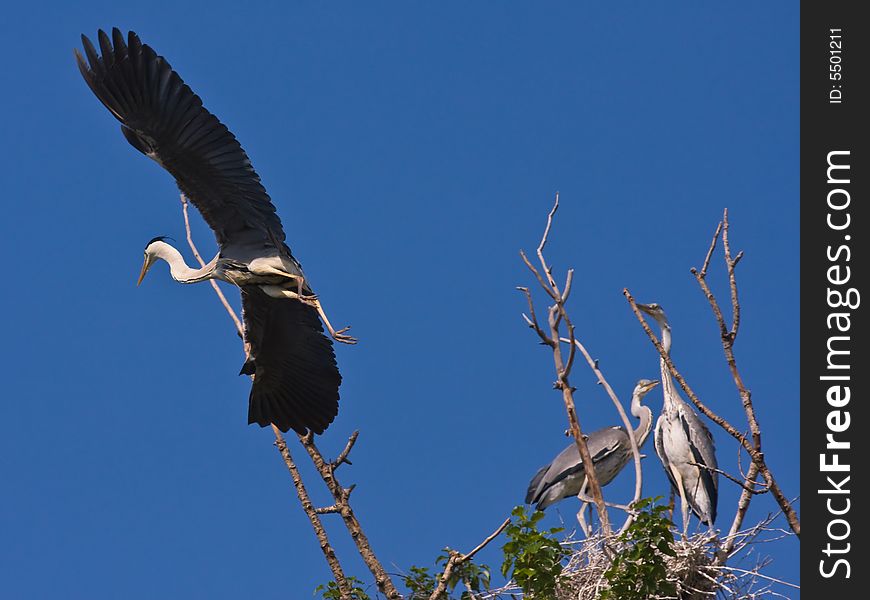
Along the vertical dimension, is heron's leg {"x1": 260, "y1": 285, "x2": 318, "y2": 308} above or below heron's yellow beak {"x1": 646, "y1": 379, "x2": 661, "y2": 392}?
below

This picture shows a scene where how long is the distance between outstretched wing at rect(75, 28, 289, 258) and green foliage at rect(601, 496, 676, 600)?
117 inches

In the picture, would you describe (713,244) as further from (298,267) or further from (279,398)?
(279,398)

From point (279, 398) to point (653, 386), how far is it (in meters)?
3.13

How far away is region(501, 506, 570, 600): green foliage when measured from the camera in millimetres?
6637

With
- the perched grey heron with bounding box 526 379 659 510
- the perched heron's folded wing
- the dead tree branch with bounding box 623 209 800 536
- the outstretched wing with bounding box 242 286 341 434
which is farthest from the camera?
the perched grey heron with bounding box 526 379 659 510

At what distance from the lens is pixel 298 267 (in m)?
8.33

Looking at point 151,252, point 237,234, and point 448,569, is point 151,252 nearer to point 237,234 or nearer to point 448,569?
point 237,234

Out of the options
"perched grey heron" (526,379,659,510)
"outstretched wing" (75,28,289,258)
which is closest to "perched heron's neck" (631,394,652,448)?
"perched grey heron" (526,379,659,510)

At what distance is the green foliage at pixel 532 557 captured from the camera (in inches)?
261

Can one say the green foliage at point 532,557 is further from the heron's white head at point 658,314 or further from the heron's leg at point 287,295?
the heron's white head at point 658,314

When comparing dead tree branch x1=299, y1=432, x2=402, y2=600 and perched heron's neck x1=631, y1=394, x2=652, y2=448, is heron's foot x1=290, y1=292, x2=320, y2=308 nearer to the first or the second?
dead tree branch x1=299, y1=432, x2=402, y2=600

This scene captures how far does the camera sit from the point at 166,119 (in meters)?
7.60

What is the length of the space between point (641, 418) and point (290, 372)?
2.88 metres
